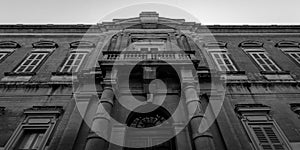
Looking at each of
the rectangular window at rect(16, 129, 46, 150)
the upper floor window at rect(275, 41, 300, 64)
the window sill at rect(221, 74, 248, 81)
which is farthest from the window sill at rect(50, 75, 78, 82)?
the upper floor window at rect(275, 41, 300, 64)

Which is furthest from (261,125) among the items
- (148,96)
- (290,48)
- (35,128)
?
(35,128)

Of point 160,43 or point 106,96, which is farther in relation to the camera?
point 160,43

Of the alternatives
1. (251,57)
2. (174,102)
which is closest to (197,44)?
(251,57)

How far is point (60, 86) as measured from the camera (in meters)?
9.66

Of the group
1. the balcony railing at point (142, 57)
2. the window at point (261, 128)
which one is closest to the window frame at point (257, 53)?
the window at point (261, 128)

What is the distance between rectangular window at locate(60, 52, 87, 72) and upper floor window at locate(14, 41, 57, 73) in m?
1.45

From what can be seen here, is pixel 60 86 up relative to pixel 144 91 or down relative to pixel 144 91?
up

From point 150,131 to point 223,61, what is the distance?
6.50 metres

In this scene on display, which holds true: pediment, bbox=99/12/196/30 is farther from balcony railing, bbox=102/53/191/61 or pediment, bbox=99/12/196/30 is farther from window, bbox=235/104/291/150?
window, bbox=235/104/291/150

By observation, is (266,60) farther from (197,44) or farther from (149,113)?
(149,113)

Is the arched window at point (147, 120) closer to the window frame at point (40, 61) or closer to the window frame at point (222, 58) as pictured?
the window frame at point (222, 58)

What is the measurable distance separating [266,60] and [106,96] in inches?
377

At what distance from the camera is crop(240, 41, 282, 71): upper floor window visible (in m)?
11.6

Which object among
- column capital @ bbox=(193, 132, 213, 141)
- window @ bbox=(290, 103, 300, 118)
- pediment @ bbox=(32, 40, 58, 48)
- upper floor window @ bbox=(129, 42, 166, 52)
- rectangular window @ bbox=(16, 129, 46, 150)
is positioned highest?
pediment @ bbox=(32, 40, 58, 48)
